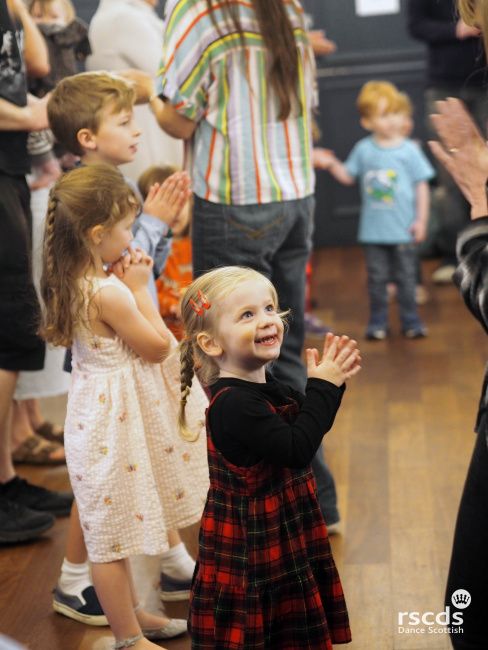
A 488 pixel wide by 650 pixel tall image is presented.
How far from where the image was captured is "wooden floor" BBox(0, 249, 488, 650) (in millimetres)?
2791

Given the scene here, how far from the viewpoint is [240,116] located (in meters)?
2.98

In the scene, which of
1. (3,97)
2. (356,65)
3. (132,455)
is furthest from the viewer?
(356,65)

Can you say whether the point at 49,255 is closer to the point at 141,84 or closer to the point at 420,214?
the point at 141,84

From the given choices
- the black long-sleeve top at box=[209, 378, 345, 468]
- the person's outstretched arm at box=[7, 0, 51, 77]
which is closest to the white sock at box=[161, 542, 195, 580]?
the black long-sleeve top at box=[209, 378, 345, 468]

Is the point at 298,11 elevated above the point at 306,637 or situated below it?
above

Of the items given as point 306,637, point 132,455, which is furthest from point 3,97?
point 306,637

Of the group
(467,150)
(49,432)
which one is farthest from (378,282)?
(467,150)

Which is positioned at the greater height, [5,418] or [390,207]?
[5,418]

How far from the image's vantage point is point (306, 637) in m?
2.13

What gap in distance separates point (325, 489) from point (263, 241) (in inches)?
28.4

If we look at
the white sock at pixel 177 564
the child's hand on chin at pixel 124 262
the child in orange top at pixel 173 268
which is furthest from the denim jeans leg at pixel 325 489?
the child's hand on chin at pixel 124 262

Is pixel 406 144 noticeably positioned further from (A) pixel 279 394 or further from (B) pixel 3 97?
(A) pixel 279 394

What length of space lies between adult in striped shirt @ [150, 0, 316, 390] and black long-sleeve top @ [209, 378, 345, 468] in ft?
3.06

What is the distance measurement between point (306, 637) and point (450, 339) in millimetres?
3364
